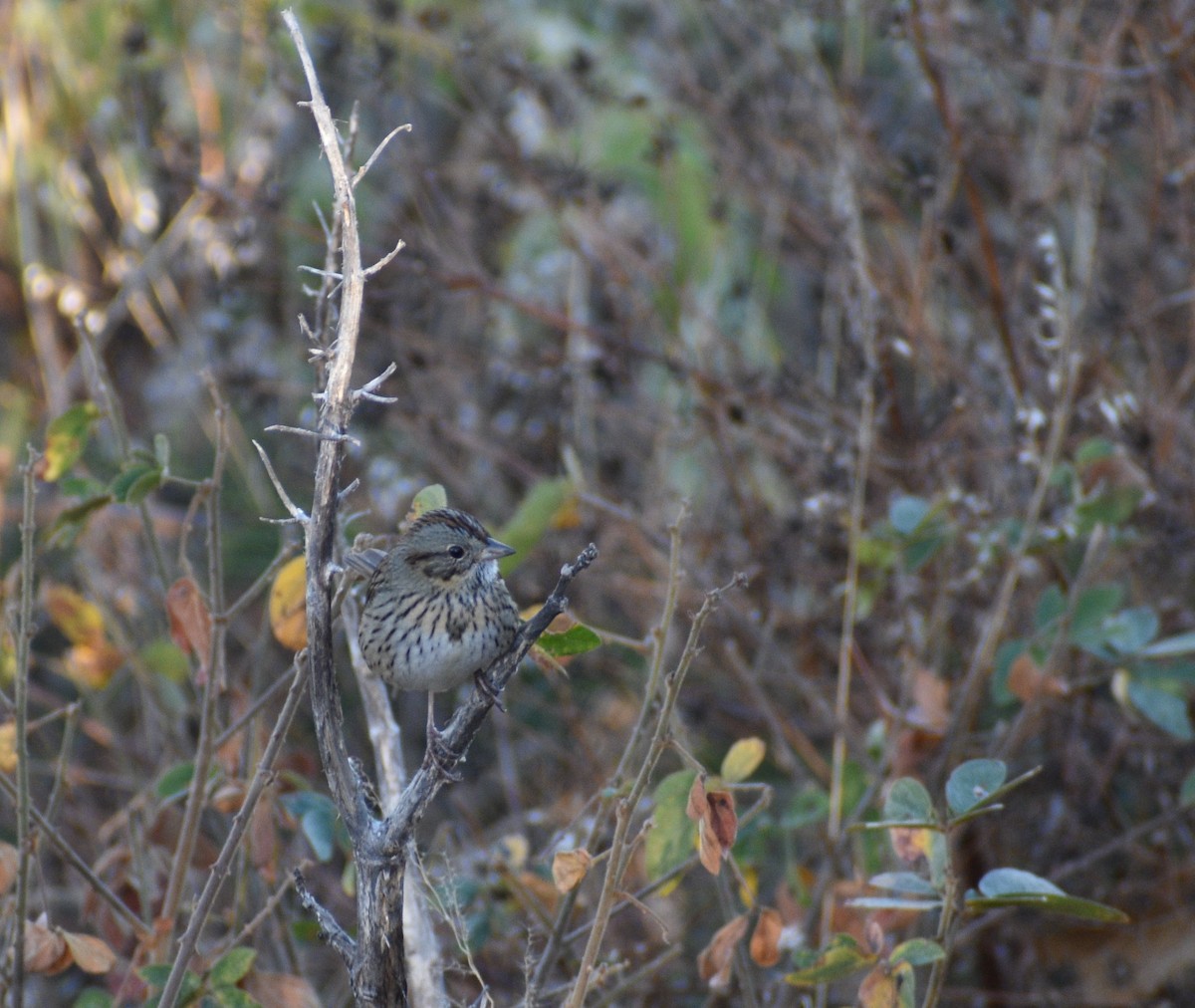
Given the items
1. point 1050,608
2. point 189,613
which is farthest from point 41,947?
point 1050,608

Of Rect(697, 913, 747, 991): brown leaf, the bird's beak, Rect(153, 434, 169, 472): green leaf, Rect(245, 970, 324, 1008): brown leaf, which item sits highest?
Rect(153, 434, 169, 472): green leaf

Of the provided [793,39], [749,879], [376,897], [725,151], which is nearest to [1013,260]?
[725,151]

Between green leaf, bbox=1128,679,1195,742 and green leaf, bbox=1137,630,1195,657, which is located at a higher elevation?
green leaf, bbox=1137,630,1195,657

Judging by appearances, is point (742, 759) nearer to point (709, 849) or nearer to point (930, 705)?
point (709, 849)

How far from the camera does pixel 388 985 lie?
237cm

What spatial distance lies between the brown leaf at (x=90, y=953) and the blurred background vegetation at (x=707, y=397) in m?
0.35

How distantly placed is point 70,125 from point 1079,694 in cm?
468

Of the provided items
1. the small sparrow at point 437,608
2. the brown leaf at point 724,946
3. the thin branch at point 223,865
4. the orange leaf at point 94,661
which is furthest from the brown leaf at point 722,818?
the orange leaf at point 94,661

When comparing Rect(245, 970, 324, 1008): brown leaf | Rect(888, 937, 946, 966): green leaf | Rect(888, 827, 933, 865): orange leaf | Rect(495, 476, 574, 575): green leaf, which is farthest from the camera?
Rect(495, 476, 574, 575): green leaf

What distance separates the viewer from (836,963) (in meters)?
2.54

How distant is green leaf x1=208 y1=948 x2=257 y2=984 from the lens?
262 centimetres

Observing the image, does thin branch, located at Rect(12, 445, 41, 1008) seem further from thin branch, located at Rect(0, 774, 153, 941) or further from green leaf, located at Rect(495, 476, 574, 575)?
green leaf, located at Rect(495, 476, 574, 575)

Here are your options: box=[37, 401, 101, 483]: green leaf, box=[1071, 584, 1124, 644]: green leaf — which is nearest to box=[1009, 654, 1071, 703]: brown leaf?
box=[1071, 584, 1124, 644]: green leaf

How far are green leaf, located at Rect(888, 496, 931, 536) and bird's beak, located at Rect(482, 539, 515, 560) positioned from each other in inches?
39.3
